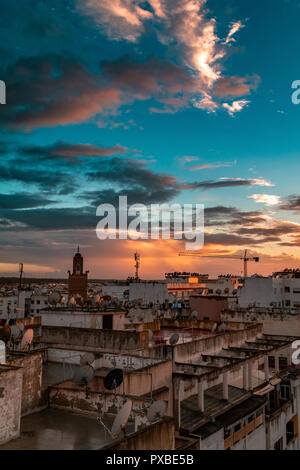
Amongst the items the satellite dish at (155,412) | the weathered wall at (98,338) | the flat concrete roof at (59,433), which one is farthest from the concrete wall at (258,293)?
the satellite dish at (155,412)

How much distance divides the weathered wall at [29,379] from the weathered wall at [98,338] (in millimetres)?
8937

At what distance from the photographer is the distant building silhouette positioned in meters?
105

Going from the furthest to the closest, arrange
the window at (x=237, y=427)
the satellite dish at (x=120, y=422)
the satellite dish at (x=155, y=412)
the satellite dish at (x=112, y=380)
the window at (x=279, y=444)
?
1. the window at (x=279, y=444)
2. the window at (x=237, y=427)
3. the satellite dish at (x=112, y=380)
4. the satellite dish at (x=155, y=412)
5. the satellite dish at (x=120, y=422)

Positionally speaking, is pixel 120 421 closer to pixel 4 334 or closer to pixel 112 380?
pixel 112 380

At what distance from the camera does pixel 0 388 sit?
31.0ft

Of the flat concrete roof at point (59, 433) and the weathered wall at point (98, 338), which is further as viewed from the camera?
the weathered wall at point (98, 338)

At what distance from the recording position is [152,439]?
9.34m

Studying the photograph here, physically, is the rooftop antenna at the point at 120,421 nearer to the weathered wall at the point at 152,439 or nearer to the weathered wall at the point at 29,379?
the weathered wall at the point at 152,439

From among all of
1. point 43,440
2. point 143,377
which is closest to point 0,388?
point 43,440

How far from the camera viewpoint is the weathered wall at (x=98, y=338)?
68.8 ft

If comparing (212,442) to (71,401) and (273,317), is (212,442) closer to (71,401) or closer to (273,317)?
(71,401)

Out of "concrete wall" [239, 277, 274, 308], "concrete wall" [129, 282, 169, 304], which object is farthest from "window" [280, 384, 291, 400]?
"concrete wall" [129, 282, 169, 304]

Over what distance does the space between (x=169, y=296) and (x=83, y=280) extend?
42.9 meters

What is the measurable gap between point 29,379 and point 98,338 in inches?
383
